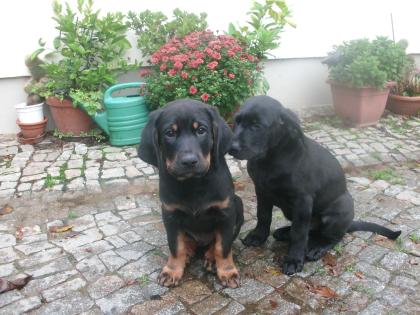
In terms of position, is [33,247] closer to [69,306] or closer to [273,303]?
[69,306]

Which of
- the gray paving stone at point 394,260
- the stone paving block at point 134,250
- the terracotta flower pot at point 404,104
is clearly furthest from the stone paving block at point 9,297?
the terracotta flower pot at point 404,104

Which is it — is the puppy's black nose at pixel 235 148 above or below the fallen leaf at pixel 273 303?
above

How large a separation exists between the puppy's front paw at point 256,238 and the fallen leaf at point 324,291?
650 mm

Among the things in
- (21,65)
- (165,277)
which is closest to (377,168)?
(165,277)

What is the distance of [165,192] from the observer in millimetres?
2939

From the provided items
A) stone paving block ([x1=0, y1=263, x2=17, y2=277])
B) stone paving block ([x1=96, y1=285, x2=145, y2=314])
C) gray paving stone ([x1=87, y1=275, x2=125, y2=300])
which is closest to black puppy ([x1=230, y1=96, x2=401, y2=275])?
stone paving block ([x1=96, y1=285, x2=145, y2=314])

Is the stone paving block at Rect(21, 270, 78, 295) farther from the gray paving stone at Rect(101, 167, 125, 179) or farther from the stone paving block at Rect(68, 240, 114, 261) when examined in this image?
the gray paving stone at Rect(101, 167, 125, 179)

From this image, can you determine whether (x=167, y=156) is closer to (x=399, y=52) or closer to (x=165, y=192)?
(x=165, y=192)

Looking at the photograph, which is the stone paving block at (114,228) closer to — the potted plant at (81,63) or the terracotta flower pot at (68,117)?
the potted plant at (81,63)


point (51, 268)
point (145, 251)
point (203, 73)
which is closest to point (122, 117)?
point (203, 73)

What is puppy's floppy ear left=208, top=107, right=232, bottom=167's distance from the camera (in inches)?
110

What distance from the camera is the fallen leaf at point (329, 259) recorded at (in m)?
3.39

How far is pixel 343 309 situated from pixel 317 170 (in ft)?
3.20

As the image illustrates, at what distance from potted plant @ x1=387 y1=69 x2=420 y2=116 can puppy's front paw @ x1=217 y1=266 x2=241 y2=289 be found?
545cm
